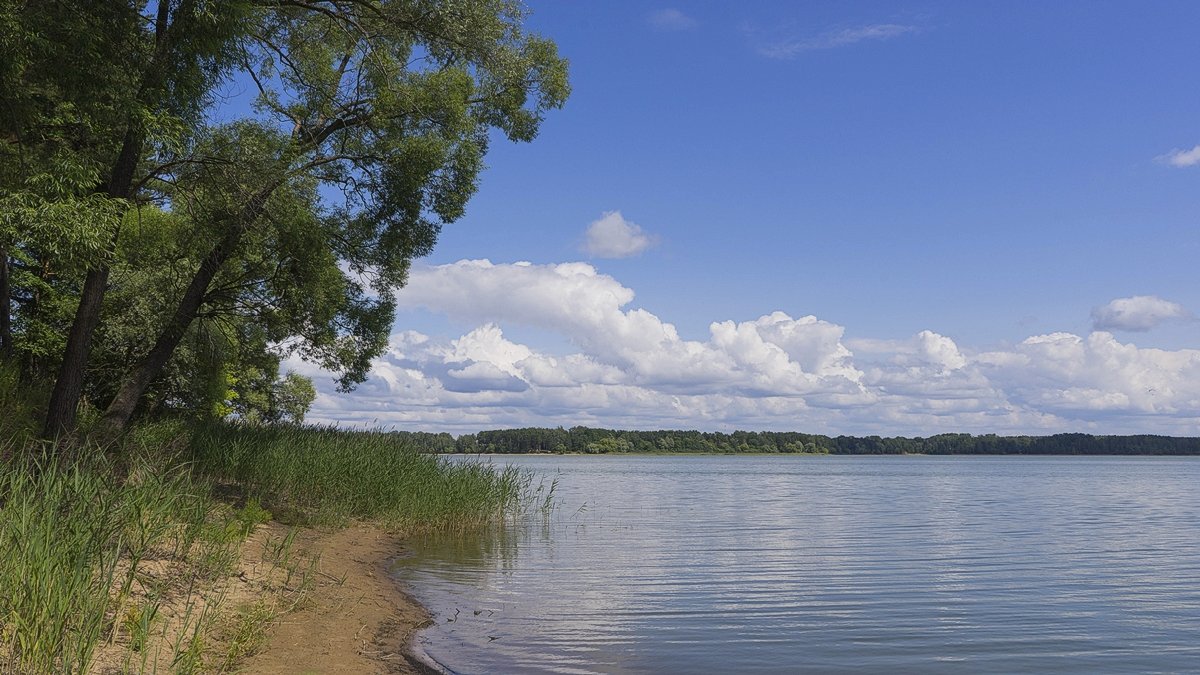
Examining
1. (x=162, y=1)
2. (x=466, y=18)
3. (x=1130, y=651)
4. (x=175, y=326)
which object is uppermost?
(x=466, y=18)

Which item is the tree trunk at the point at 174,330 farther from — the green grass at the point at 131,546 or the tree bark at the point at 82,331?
the tree bark at the point at 82,331

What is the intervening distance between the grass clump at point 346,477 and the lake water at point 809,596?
91 cm

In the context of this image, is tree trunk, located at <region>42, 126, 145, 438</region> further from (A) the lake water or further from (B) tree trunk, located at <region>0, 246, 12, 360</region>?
(B) tree trunk, located at <region>0, 246, 12, 360</region>

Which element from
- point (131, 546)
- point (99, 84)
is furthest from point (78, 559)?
point (99, 84)

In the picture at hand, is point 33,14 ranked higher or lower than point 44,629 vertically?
higher

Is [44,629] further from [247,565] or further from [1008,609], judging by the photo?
[1008,609]

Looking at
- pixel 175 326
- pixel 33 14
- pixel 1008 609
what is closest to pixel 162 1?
pixel 33 14

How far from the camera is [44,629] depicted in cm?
596

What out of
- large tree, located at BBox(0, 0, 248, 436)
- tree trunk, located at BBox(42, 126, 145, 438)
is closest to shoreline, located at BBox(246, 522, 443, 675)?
tree trunk, located at BBox(42, 126, 145, 438)

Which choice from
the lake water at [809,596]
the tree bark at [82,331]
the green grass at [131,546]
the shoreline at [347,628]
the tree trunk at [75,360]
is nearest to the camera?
the green grass at [131,546]

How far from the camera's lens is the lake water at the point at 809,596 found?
988cm

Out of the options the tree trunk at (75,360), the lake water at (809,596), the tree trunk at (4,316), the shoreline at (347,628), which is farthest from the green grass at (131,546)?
the tree trunk at (4,316)

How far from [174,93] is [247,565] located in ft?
22.5

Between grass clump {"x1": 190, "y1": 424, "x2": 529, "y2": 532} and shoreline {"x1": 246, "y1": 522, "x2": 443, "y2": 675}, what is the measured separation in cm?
358
